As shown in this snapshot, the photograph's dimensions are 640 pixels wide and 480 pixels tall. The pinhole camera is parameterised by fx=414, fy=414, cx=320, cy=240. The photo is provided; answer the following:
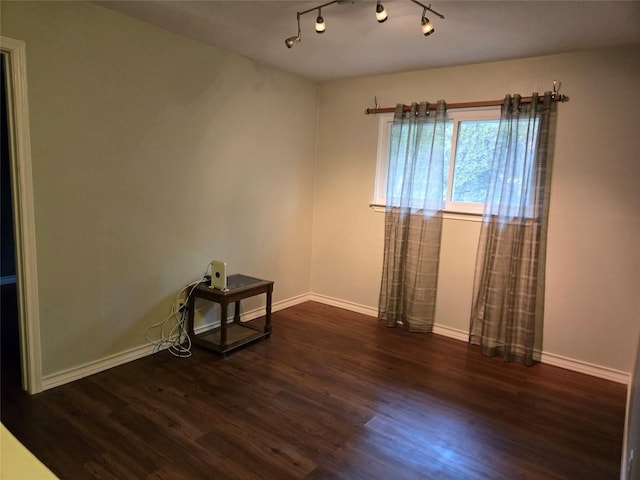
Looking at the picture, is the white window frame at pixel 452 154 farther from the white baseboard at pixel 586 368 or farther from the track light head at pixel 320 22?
the track light head at pixel 320 22

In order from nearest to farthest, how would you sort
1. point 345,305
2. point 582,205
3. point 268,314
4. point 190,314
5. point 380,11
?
point 380,11
point 582,205
point 190,314
point 268,314
point 345,305

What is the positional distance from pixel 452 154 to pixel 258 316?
235 cm

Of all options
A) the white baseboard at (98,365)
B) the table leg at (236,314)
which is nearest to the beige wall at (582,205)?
the table leg at (236,314)

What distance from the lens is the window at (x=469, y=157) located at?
3.50 meters

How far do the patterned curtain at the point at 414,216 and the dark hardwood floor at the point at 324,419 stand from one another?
2.03 ft

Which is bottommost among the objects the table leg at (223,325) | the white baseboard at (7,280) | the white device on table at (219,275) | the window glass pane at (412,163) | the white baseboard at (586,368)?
the white baseboard at (586,368)

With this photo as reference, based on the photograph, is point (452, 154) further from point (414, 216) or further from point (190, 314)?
point (190, 314)

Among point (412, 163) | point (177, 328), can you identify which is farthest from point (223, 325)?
point (412, 163)

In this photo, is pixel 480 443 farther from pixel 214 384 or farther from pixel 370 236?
pixel 370 236

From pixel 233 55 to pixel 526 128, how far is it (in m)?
2.41

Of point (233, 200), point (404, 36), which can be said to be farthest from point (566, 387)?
point (233, 200)

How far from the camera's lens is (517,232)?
324 cm

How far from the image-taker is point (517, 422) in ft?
8.02

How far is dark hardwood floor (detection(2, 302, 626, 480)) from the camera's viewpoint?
1.99m
